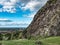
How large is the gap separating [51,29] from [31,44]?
1673cm

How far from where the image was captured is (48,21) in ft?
139

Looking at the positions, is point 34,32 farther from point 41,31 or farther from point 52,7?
point 52,7

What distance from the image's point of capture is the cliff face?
40.2m

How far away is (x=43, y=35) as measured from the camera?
3959cm

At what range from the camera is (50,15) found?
142 ft

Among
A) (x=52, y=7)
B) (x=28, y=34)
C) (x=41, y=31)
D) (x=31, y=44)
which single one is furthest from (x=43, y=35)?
(x=31, y=44)

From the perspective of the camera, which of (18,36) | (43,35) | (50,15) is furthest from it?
(18,36)

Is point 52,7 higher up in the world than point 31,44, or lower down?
higher up

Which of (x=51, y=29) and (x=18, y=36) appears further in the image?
(x=18, y=36)

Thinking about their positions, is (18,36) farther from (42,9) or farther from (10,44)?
(10,44)

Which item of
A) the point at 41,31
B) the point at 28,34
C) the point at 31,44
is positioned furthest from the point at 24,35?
the point at 31,44

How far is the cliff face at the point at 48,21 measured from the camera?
40.2 metres

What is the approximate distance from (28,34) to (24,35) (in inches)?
63.6

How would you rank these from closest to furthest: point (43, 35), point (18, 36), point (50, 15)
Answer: point (43, 35), point (50, 15), point (18, 36)
